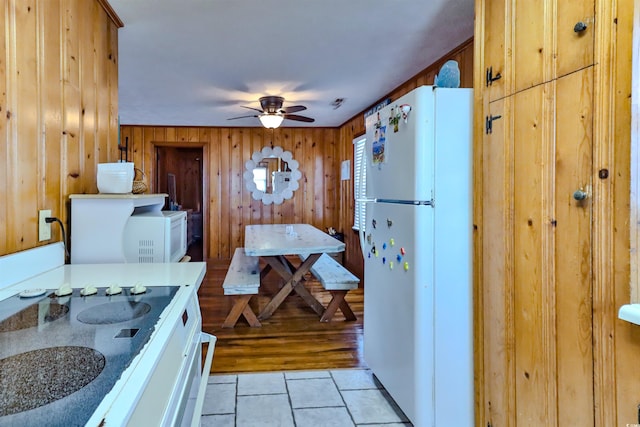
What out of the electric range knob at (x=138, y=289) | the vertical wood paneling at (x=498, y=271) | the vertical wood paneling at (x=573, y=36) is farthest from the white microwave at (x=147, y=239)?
the vertical wood paneling at (x=573, y=36)

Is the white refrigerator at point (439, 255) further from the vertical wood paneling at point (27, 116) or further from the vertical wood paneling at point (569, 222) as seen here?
the vertical wood paneling at point (27, 116)

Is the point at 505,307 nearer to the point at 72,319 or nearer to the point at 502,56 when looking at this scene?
the point at 502,56

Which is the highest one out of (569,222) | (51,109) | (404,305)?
(51,109)

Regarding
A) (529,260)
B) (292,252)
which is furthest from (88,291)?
(292,252)

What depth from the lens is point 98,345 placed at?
790 millimetres

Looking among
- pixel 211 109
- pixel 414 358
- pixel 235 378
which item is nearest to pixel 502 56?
pixel 414 358

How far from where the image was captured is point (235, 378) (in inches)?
92.6

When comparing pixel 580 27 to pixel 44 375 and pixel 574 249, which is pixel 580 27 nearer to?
pixel 574 249

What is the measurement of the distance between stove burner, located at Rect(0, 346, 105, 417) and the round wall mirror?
18.3 ft

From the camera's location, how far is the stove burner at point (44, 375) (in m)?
0.57

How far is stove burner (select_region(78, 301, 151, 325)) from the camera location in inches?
37.4

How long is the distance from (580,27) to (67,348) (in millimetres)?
1610

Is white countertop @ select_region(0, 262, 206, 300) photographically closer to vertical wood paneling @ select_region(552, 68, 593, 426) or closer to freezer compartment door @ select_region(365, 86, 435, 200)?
freezer compartment door @ select_region(365, 86, 435, 200)

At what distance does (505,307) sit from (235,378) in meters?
1.68
